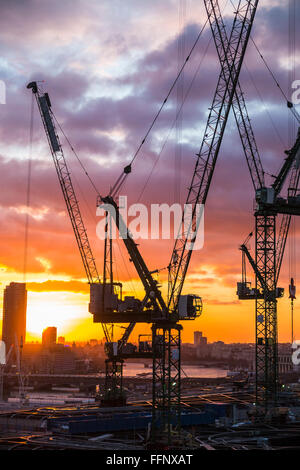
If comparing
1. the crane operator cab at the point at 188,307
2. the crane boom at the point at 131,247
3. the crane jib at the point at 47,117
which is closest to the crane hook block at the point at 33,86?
the crane jib at the point at 47,117

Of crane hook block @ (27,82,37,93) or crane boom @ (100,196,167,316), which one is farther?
crane hook block @ (27,82,37,93)

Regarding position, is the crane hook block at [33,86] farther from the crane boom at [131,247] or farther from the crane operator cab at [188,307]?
the crane operator cab at [188,307]

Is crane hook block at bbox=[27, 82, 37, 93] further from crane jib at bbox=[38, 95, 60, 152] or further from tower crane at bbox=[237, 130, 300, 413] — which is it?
tower crane at bbox=[237, 130, 300, 413]

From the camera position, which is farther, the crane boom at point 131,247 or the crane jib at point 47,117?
the crane jib at point 47,117

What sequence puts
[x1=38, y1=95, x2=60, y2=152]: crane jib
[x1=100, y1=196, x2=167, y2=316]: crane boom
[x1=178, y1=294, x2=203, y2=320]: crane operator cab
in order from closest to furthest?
1. [x1=178, y1=294, x2=203, y2=320]: crane operator cab
2. [x1=100, y1=196, x2=167, y2=316]: crane boom
3. [x1=38, y1=95, x2=60, y2=152]: crane jib

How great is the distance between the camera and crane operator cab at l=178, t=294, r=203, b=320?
295 feet

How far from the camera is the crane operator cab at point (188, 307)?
90062 millimetres

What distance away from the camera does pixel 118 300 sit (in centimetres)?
10169

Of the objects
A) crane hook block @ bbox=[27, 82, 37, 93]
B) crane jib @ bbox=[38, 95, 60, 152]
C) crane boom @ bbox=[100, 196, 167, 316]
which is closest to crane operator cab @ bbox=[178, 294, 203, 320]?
crane boom @ bbox=[100, 196, 167, 316]

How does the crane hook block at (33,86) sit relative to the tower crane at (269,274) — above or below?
above

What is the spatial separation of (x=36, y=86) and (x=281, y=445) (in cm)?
9690

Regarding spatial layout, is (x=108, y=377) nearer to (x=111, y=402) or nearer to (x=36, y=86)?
(x=111, y=402)

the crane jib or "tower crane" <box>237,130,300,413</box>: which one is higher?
the crane jib
